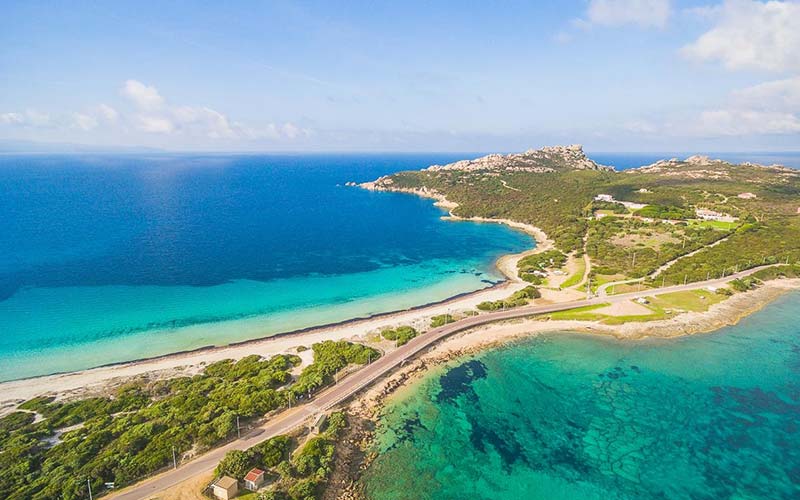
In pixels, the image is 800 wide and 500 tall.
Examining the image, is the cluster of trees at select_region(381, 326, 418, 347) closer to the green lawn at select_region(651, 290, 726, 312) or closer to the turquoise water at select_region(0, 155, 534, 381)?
the turquoise water at select_region(0, 155, 534, 381)

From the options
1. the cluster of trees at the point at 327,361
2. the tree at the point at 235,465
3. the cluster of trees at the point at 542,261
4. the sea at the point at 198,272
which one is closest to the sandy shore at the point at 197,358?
the sea at the point at 198,272

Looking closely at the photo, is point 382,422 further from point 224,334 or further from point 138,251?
point 138,251

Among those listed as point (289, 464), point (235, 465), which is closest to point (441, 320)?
point (289, 464)

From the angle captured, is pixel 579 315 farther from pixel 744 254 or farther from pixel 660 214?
pixel 660 214

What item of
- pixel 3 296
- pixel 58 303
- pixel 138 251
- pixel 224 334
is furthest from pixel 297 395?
pixel 138 251

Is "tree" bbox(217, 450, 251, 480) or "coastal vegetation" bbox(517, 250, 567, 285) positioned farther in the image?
"coastal vegetation" bbox(517, 250, 567, 285)

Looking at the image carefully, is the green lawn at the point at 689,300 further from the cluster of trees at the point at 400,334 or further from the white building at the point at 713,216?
the white building at the point at 713,216

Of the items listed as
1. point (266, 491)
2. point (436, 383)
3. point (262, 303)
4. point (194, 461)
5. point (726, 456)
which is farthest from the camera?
point (262, 303)

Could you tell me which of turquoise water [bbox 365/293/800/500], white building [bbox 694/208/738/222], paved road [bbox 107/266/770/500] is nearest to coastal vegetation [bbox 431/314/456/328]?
paved road [bbox 107/266/770/500]
